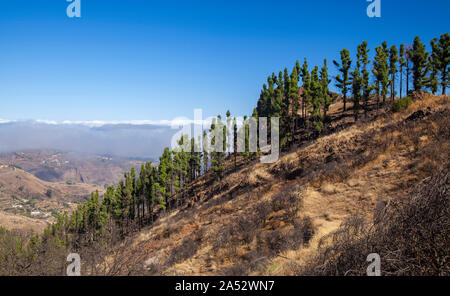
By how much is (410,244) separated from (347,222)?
3.45 m

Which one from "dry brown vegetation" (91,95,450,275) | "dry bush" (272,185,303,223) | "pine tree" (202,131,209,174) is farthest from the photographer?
"pine tree" (202,131,209,174)

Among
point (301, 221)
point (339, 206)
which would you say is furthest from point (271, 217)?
point (339, 206)

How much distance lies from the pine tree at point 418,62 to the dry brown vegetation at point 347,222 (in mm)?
28480

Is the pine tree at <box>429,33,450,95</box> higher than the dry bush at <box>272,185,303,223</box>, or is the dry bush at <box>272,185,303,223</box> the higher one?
the pine tree at <box>429,33,450,95</box>

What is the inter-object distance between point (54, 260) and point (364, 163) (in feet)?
48.4

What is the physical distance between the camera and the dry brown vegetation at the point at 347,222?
4629 millimetres

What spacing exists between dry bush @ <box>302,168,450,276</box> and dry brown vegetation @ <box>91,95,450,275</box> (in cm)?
2

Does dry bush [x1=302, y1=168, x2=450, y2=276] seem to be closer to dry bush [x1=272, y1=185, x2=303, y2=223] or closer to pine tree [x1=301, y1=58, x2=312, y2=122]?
dry bush [x1=272, y1=185, x2=303, y2=223]

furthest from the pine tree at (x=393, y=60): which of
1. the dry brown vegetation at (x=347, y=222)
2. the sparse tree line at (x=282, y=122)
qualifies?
the dry brown vegetation at (x=347, y=222)

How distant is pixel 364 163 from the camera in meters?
14.1

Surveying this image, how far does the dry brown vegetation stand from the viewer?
4629mm

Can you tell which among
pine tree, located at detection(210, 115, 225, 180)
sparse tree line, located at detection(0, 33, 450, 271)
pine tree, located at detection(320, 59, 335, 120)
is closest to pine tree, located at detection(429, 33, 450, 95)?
sparse tree line, located at detection(0, 33, 450, 271)

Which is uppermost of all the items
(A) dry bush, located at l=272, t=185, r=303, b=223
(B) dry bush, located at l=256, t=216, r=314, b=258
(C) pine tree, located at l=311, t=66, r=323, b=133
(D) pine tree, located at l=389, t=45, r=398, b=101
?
(D) pine tree, located at l=389, t=45, r=398, b=101
